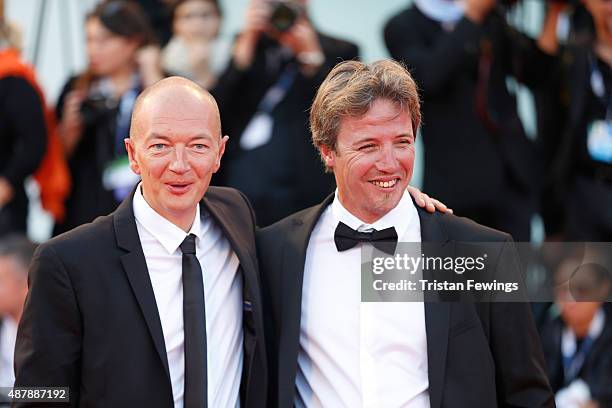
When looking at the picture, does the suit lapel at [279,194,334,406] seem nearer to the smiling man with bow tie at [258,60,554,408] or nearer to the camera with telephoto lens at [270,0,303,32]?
the smiling man with bow tie at [258,60,554,408]

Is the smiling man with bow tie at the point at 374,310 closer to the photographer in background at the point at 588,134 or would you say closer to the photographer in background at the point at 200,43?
the photographer in background at the point at 588,134

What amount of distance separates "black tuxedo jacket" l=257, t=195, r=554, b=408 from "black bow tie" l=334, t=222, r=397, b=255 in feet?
0.34

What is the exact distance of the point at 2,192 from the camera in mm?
5684

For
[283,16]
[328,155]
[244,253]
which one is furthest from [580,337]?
[244,253]

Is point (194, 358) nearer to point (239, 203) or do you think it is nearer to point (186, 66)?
point (239, 203)

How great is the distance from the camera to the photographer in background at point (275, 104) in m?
5.48

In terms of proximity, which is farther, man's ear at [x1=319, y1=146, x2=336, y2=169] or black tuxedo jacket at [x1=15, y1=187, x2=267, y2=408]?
man's ear at [x1=319, y1=146, x2=336, y2=169]

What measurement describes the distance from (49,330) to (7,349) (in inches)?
90.0

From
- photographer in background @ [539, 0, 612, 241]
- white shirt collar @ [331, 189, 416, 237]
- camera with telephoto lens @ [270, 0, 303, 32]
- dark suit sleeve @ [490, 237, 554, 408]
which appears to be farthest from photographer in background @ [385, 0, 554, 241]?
dark suit sleeve @ [490, 237, 554, 408]

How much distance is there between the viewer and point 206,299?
3.41 m

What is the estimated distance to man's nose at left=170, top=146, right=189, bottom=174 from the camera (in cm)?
328

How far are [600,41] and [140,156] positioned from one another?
2.92m

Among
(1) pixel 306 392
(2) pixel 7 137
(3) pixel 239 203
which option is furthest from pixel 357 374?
(2) pixel 7 137

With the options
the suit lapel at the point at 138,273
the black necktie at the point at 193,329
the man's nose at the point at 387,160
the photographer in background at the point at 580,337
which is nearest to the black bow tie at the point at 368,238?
the man's nose at the point at 387,160
